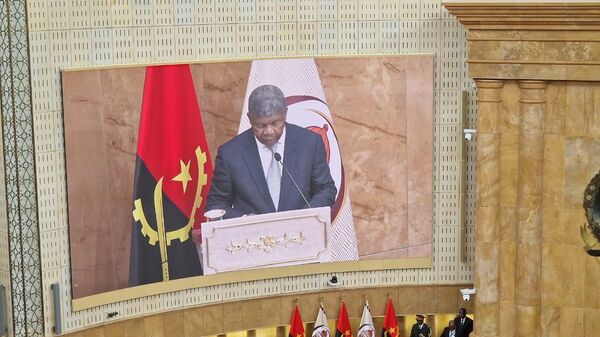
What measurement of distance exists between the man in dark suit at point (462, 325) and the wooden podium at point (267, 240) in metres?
2.35

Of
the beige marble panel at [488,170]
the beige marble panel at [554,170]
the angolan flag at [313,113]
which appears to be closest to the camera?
the beige marble panel at [554,170]

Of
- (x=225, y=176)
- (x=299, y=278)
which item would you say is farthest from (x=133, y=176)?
(x=299, y=278)

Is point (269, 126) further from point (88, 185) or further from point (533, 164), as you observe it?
point (533, 164)

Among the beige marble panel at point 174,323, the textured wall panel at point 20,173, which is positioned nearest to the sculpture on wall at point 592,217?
the beige marble panel at point 174,323

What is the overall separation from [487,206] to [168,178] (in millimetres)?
5068

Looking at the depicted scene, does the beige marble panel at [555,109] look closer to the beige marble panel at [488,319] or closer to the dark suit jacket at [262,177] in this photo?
the beige marble panel at [488,319]

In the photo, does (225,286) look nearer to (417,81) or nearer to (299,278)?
(299,278)

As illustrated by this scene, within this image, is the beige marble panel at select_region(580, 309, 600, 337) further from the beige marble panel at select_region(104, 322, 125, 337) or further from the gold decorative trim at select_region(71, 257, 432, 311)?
the beige marble panel at select_region(104, 322, 125, 337)

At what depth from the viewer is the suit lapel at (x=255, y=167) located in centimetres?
2194

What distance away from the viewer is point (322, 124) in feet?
73.5

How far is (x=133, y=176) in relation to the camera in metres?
20.8

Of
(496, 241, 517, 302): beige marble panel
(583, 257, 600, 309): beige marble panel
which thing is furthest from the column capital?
(583, 257, 600, 309): beige marble panel

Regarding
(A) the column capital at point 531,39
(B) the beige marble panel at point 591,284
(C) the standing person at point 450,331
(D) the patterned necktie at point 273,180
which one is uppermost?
(A) the column capital at point 531,39

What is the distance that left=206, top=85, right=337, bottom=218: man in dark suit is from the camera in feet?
71.6
